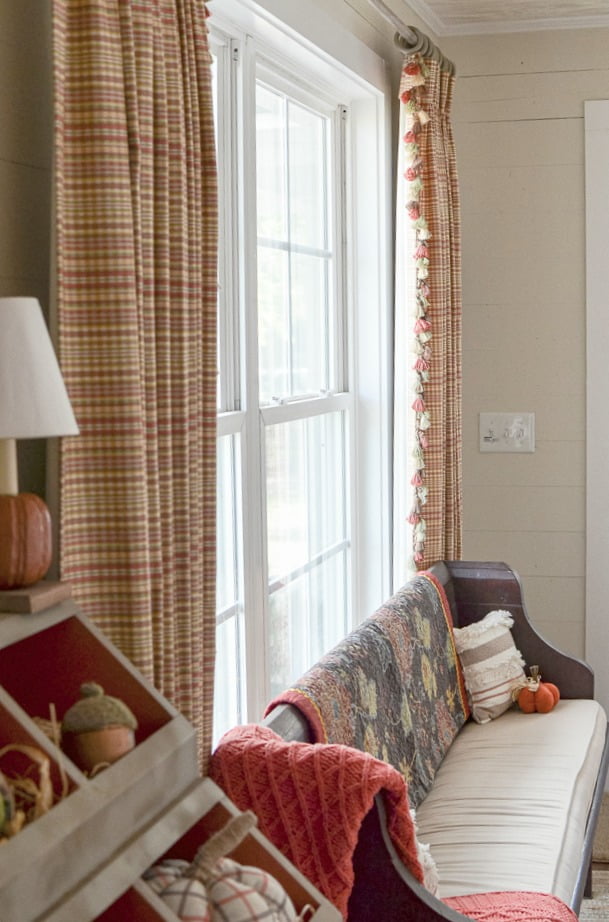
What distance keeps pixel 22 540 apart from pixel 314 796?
730 mm

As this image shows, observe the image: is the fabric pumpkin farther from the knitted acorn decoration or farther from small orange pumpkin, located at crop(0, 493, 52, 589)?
small orange pumpkin, located at crop(0, 493, 52, 589)

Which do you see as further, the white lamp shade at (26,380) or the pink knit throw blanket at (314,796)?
the pink knit throw blanket at (314,796)

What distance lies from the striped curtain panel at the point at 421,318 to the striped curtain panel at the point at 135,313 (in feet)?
5.22

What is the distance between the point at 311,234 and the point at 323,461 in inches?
24.5

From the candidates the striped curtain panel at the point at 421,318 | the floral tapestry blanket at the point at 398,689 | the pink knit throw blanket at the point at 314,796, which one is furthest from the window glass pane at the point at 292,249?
the pink knit throw blanket at the point at 314,796

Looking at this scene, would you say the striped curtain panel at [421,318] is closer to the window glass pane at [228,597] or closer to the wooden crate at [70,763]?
the window glass pane at [228,597]

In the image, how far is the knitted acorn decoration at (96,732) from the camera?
1146mm

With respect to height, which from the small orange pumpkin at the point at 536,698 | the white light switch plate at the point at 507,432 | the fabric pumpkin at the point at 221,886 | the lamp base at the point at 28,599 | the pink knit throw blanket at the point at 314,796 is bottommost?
the small orange pumpkin at the point at 536,698

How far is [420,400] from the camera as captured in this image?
3.32 meters

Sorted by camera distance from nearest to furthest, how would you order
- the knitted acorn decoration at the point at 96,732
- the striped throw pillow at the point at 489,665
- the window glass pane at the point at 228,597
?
the knitted acorn decoration at the point at 96,732, the window glass pane at the point at 228,597, the striped throw pillow at the point at 489,665

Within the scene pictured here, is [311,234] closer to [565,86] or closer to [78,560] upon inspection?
[565,86]

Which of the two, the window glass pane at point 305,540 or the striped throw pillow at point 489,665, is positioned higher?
the window glass pane at point 305,540

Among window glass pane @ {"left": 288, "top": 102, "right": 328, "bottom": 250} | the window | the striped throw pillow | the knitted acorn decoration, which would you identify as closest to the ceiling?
the window

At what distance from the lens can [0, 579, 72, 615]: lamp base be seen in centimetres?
120
